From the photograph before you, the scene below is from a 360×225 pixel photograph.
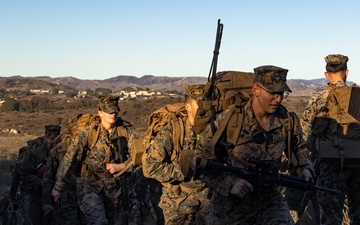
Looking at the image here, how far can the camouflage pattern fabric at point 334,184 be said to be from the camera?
25.3ft

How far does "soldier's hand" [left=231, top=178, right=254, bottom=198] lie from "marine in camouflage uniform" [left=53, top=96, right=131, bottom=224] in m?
3.06

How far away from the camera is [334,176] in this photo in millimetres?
7691

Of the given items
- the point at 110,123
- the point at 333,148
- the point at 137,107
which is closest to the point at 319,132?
the point at 333,148

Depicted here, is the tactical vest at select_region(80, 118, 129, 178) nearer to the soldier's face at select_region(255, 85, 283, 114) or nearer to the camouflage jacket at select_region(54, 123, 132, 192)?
the camouflage jacket at select_region(54, 123, 132, 192)

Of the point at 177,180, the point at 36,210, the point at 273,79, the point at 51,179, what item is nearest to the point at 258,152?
the point at 273,79

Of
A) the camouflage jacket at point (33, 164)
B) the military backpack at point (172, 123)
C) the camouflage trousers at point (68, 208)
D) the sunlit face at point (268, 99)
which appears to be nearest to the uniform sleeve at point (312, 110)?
the military backpack at point (172, 123)

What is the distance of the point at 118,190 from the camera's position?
8.05m

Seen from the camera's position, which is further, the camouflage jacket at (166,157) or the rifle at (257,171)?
the camouflage jacket at (166,157)

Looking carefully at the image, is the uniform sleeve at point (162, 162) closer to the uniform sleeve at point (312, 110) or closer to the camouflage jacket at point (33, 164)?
the uniform sleeve at point (312, 110)

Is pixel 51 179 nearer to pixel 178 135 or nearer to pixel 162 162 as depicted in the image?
pixel 162 162

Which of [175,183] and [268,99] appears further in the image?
[175,183]

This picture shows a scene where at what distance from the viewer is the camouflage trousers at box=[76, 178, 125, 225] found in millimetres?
7695

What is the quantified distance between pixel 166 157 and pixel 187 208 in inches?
23.7

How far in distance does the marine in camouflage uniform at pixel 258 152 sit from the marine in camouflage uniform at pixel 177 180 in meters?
1.32
